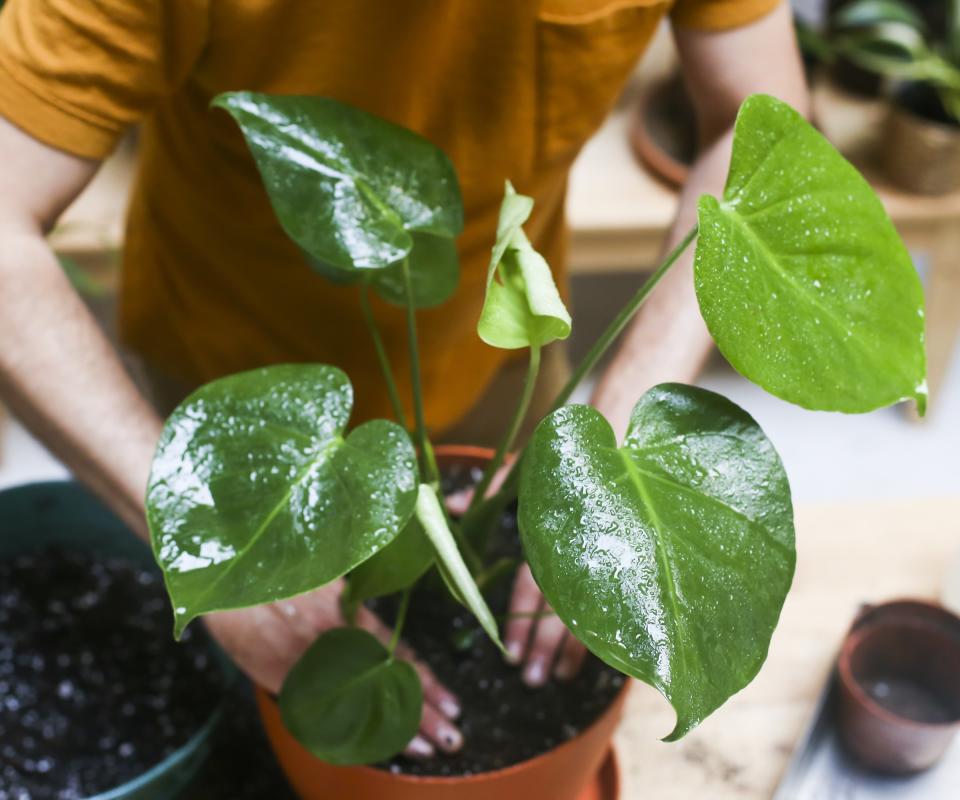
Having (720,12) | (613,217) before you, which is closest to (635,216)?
(613,217)

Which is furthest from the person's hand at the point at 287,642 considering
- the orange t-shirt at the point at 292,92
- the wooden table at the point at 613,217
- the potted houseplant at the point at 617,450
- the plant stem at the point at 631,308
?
the wooden table at the point at 613,217

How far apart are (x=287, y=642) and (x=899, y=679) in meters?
0.47

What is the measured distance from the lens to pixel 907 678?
32.1 inches

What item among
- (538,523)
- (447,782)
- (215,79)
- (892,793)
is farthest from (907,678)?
(215,79)

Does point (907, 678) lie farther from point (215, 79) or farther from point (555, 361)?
point (215, 79)

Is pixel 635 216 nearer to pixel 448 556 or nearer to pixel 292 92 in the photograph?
pixel 292 92

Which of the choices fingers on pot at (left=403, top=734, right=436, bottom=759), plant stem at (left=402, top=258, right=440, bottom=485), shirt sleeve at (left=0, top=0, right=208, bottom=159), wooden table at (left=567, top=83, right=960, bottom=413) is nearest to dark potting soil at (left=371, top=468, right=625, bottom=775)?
fingers on pot at (left=403, top=734, right=436, bottom=759)

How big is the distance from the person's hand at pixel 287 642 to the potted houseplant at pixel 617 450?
0.11 metres

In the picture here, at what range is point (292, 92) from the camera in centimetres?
73

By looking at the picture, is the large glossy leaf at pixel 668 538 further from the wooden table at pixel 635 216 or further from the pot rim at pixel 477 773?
the wooden table at pixel 635 216

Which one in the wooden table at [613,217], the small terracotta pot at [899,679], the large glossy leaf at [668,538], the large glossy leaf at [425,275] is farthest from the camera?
the wooden table at [613,217]

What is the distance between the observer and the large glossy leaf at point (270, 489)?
45 cm

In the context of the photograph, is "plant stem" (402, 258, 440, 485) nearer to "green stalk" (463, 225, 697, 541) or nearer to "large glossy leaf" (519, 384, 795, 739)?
"green stalk" (463, 225, 697, 541)

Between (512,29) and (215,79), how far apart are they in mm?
205
